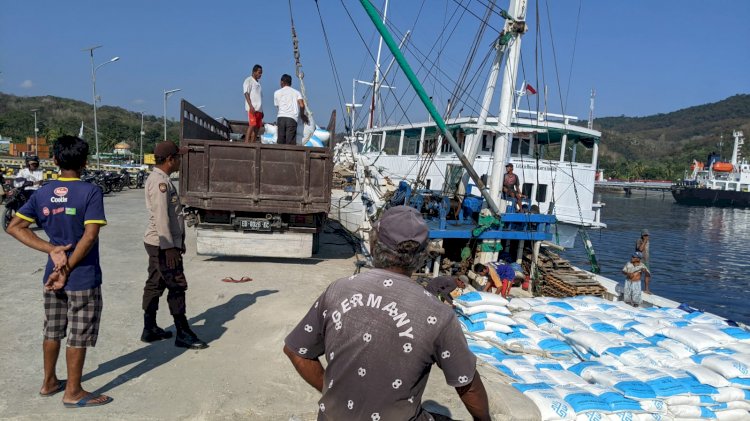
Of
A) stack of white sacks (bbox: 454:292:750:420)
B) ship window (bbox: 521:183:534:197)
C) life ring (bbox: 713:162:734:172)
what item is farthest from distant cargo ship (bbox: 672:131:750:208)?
stack of white sacks (bbox: 454:292:750:420)

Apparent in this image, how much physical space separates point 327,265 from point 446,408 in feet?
18.9

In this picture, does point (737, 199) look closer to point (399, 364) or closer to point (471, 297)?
point (471, 297)

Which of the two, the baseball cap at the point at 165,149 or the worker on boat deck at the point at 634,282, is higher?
the baseball cap at the point at 165,149

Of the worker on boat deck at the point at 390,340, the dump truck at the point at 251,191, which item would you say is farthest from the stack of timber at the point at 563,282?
the worker on boat deck at the point at 390,340

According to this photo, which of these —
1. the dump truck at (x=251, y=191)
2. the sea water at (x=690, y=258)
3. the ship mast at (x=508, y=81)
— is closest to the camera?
the dump truck at (x=251, y=191)

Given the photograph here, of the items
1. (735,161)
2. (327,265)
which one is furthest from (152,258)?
(735,161)

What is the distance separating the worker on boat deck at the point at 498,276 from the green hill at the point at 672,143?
114m

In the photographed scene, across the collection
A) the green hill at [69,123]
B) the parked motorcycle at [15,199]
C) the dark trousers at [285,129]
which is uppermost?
the green hill at [69,123]

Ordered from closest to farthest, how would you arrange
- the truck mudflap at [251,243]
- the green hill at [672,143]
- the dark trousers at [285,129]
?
the truck mudflap at [251,243] → the dark trousers at [285,129] → the green hill at [672,143]

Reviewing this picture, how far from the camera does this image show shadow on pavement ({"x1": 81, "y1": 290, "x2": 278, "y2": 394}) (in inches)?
160

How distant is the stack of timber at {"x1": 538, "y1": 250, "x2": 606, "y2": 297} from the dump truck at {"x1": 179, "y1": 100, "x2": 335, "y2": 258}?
18.2ft

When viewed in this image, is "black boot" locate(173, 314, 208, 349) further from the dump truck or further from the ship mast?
the ship mast

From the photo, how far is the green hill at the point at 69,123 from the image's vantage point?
218 feet

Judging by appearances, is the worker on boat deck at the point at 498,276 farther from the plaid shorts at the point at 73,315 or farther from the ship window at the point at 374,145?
the ship window at the point at 374,145
